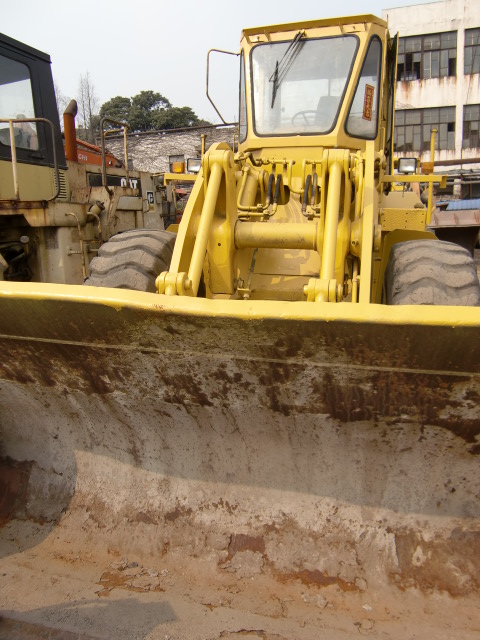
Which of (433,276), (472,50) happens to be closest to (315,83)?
(433,276)

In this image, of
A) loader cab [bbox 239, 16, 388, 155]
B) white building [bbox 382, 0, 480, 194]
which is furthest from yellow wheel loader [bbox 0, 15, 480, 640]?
white building [bbox 382, 0, 480, 194]

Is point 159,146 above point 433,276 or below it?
above

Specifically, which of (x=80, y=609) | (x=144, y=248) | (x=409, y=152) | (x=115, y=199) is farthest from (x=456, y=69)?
(x=80, y=609)

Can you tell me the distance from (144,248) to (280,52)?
202 cm

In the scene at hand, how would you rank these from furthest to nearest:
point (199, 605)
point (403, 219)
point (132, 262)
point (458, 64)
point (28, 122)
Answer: point (458, 64) → point (28, 122) → point (403, 219) → point (132, 262) → point (199, 605)

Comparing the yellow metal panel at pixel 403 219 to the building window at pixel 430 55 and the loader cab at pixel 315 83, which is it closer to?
the loader cab at pixel 315 83

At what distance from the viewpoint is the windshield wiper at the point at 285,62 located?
4.10 m

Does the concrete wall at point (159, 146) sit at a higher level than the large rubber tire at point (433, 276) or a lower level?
higher

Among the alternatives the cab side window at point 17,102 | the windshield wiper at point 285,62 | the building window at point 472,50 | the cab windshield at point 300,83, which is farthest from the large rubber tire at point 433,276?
the building window at point 472,50

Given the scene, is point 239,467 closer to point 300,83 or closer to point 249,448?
point 249,448

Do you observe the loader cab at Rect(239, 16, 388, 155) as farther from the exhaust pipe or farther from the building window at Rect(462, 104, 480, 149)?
the building window at Rect(462, 104, 480, 149)

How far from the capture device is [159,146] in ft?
98.7

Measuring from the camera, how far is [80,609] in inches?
87.0

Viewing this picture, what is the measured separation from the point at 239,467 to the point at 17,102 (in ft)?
18.1
